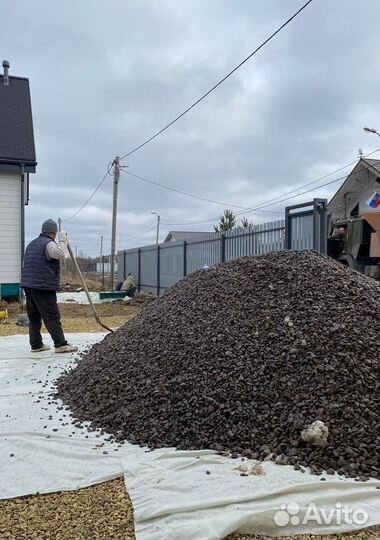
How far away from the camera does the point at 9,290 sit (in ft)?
31.8

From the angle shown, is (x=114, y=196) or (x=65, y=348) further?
(x=114, y=196)

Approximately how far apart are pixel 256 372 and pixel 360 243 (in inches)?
306

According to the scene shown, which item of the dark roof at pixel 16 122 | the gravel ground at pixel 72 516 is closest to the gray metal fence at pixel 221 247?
the dark roof at pixel 16 122

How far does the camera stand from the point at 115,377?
3248mm

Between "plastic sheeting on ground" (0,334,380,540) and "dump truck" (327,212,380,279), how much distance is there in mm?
8092

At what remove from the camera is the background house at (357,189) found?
19.1 m

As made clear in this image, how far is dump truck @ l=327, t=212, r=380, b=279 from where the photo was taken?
942cm

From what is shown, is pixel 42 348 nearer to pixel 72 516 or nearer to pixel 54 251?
pixel 54 251

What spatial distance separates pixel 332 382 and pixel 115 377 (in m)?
1.49

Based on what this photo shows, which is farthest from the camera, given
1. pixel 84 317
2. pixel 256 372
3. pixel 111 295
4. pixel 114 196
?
pixel 114 196

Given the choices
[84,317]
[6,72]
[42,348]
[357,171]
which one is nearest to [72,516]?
[42,348]

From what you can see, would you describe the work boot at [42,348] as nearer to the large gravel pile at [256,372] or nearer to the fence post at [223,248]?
the large gravel pile at [256,372]

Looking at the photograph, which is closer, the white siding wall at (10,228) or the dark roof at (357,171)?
the white siding wall at (10,228)

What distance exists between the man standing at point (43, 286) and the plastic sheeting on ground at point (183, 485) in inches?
83.4
